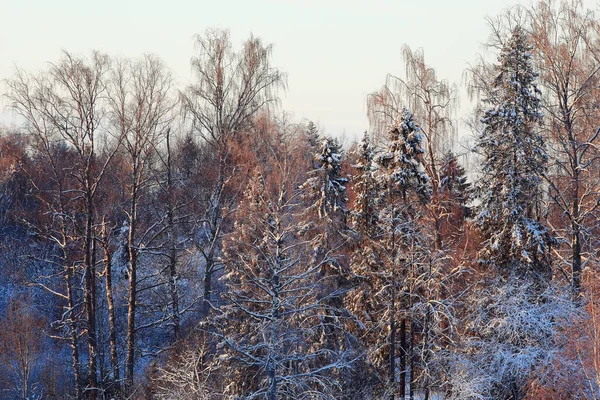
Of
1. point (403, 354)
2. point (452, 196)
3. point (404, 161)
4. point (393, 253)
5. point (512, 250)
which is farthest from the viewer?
point (452, 196)

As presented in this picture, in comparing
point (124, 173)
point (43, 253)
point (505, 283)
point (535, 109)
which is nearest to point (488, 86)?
point (535, 109)

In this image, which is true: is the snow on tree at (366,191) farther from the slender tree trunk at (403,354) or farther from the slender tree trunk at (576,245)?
the slender tree trunk at (576,245)

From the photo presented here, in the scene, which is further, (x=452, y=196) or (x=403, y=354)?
(x=452, y=196)

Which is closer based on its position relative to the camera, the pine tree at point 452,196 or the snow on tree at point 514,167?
the snow on tree at point 514,167

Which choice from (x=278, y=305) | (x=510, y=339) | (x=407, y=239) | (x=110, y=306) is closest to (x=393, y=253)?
(x=407, y=239)

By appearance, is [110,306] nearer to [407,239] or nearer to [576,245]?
[407,239]

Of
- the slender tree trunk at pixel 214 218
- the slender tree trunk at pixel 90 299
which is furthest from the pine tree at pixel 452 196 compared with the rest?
the slender tree trunk at pixel 90 299

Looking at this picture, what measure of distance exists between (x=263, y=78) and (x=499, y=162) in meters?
13.5

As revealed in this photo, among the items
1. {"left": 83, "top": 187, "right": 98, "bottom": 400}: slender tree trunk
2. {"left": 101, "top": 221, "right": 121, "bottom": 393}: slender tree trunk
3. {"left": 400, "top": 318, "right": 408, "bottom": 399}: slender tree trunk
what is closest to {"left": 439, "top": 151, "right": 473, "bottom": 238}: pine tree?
{"left": 400, "top": 318, "right": 408, "bottom": 399}: slender tree trunk

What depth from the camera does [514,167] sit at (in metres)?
20.2

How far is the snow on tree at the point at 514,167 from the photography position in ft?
65.8

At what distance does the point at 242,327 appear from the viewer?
19641 millimetres

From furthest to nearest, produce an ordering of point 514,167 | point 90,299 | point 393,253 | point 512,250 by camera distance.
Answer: point 393,253 < point 90,299 < point 514,167 < point 512,250

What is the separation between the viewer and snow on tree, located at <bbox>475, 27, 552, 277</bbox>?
2005 cm
